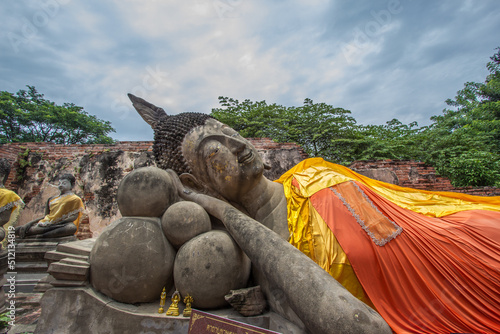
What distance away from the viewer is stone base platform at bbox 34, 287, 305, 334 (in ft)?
4.88

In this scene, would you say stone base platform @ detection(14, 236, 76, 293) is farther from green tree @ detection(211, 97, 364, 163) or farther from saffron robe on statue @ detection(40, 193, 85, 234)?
green tree @ detection(211, 97, 364, 163)

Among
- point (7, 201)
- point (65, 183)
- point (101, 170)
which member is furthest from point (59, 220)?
point (7, 201)

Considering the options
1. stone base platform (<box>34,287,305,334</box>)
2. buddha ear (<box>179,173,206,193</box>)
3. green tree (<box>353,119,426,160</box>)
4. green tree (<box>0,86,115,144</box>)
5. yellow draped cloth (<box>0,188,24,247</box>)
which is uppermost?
green tree (<box>0,86,115,144</box>)

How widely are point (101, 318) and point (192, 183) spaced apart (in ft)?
3.64

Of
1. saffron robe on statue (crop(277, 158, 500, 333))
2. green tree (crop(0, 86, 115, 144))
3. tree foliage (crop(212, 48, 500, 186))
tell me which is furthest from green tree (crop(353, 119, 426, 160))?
green tree (crop(0, 86, 115, 144))

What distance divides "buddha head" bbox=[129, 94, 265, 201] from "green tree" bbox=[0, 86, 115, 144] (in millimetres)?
18515

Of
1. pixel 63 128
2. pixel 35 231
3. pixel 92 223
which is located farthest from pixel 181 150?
pixel 63 128

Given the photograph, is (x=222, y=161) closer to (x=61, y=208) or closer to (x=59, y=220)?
(x=61, y=208)

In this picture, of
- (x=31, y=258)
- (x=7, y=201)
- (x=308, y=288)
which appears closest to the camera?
(x=308, y=288)

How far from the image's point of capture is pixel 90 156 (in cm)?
761

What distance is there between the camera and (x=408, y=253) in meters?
1.66

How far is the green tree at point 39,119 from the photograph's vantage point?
1591 cm

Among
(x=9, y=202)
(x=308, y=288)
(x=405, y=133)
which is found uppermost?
(x=405, y=133)

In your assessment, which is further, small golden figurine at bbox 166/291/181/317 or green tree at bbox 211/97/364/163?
green tree at bbox 211/97/364/163
